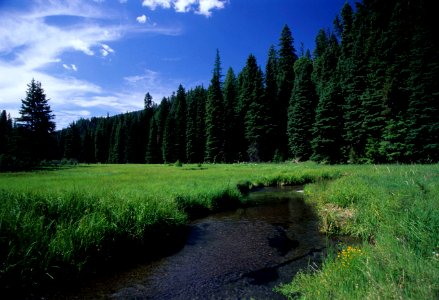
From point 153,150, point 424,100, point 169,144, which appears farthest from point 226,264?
point 153,150

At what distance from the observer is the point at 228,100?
62125 mm

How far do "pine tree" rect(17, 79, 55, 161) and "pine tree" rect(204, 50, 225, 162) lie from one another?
1309 inches

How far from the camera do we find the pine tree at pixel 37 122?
160ft

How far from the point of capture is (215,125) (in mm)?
57125

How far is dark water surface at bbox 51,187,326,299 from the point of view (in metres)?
6.20

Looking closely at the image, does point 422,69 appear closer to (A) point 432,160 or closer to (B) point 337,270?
(A) point 432,160

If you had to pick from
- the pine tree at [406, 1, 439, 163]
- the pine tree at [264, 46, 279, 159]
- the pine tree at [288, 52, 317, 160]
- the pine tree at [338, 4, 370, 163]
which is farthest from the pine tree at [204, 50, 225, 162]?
the pine tree at [406, 1, 439, 163]

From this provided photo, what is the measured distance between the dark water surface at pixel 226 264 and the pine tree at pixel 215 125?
44.2m

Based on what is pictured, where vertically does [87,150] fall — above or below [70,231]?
above

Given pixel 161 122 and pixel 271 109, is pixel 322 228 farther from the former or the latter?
pixel 161 122

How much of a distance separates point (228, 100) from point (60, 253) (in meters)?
57.9

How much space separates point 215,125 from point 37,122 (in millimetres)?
36193

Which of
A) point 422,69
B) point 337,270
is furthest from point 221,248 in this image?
point 422,69

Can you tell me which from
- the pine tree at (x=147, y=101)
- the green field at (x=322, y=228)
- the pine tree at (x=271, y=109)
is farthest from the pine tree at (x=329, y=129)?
the pine tree at (x=147, y=101)
